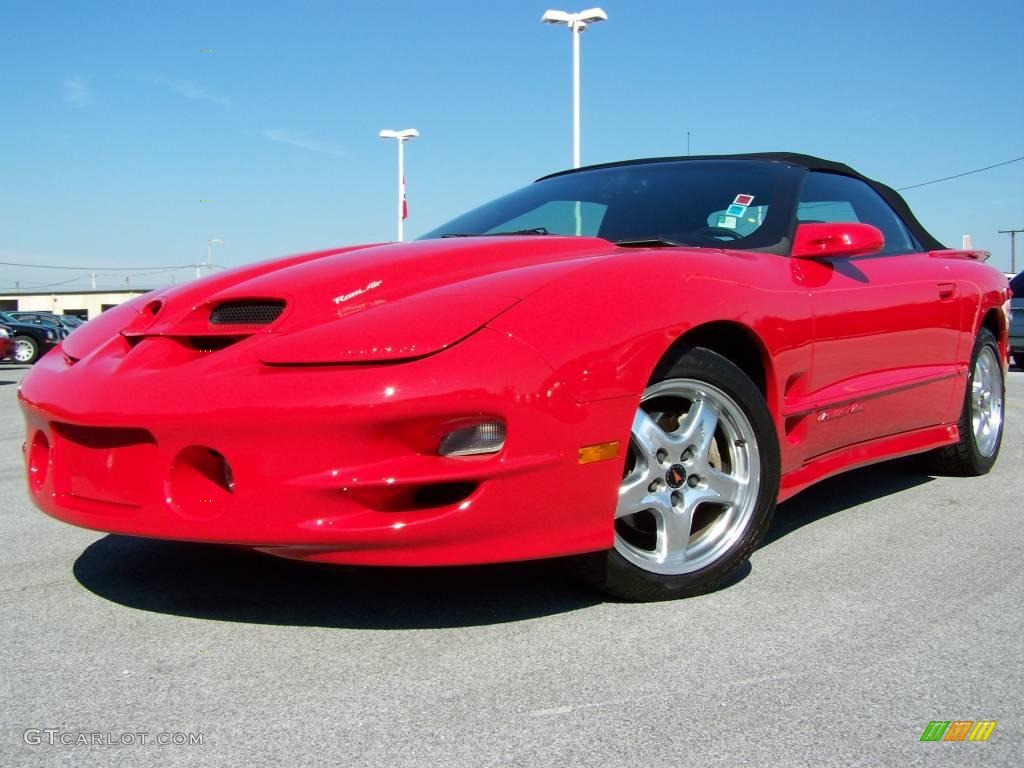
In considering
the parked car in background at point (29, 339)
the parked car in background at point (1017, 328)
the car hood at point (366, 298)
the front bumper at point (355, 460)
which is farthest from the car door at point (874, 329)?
the parked car in background at point (29, 339)

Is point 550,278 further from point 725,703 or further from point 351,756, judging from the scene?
point 351,756

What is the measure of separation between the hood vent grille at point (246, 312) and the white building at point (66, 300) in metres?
71.5

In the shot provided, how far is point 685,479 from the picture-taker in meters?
2.71

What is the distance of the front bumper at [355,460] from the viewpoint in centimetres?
220

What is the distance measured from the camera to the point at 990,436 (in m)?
4.68

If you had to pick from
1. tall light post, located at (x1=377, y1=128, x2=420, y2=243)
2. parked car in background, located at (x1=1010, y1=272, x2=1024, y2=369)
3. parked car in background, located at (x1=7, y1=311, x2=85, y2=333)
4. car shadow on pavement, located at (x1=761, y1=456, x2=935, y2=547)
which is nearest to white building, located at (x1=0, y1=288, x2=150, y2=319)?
parked car in background, located at (x1=7, y1=311, x2=85, y2=333)

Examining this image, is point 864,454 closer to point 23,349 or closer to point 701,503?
point 701,503

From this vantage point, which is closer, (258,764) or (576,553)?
(258,764)

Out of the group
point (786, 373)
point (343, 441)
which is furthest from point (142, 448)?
point (786, 373)

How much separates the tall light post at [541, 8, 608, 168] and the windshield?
44.5ft

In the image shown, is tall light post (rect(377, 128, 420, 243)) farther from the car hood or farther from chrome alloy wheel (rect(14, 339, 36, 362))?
the car hood

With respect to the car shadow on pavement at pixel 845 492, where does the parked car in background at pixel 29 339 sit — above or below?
below

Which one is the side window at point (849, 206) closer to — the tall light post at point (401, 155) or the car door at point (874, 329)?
the car door at point (874, 329)

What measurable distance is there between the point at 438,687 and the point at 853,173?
3050 millimetres
